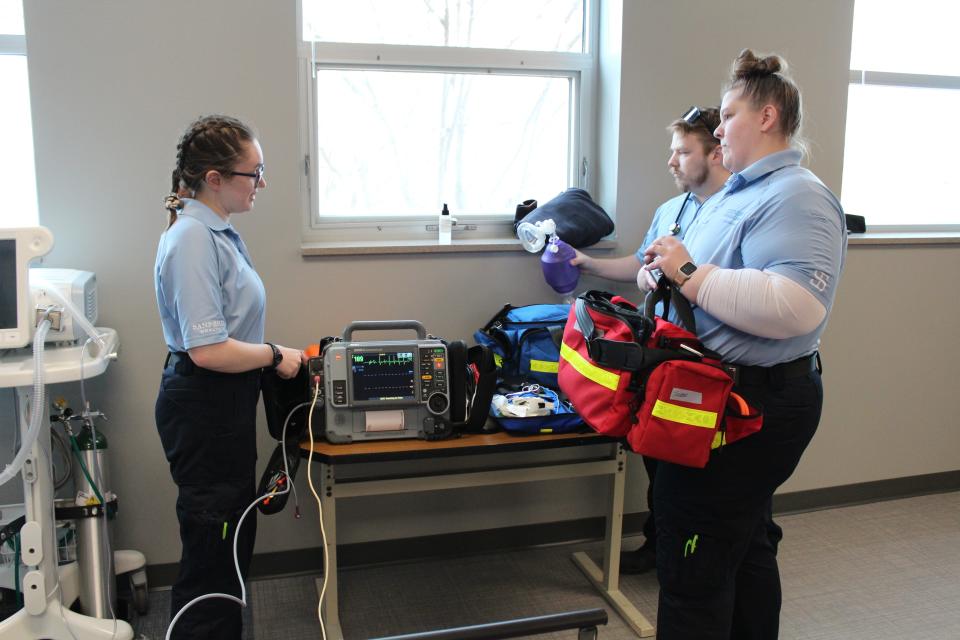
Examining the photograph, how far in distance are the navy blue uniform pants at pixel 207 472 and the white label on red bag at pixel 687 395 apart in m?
1.06

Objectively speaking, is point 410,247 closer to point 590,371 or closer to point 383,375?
point 383,375

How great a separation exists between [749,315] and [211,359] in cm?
122

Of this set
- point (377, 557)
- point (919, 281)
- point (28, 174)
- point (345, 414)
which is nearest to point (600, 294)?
point (345, 414)

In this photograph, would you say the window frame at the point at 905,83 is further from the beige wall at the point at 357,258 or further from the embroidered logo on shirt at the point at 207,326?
the embroidered logo on shirt at the point at 207,326

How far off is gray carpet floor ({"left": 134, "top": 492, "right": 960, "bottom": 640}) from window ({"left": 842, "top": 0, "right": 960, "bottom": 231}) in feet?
4.73

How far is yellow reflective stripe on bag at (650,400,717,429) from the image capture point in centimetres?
168

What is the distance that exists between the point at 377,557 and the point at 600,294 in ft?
4.83

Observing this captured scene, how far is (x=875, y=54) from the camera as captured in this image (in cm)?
347

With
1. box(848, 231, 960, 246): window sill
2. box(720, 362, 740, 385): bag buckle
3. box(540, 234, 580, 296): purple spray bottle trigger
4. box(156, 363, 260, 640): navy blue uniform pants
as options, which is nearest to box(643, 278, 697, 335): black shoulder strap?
box(720, 362, 740, 385): bag buckle

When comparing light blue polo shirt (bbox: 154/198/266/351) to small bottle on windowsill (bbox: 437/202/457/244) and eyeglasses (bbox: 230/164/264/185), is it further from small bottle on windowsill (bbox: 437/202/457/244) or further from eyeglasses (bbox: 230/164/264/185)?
small bottle on windowsill (bbox: 437/202/457/244)

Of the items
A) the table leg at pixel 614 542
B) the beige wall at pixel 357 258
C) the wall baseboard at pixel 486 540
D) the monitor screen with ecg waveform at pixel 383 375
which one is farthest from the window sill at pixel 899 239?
the monitor screen with ecg waveform at pixel 383 375

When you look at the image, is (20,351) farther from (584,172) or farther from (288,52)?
(584,172)

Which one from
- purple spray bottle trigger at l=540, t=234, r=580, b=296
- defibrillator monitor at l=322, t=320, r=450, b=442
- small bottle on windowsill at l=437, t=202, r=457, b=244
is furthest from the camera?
small bottle on windowsill at l=437, t=202, r=457, b=244

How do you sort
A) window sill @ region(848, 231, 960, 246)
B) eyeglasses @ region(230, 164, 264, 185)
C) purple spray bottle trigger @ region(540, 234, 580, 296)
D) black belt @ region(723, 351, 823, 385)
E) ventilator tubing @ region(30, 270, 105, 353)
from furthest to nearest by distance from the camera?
window sill @ region(848, 231, 960, 246) → purple spray bottle trigger @ region(540, 234, 580, 296) → ventilator tubing @ region(30, 270, 105, 353) → eyeglasses @ region(230, 164, 264, 185) → black belt @ region(723, 351, 823, 385)
